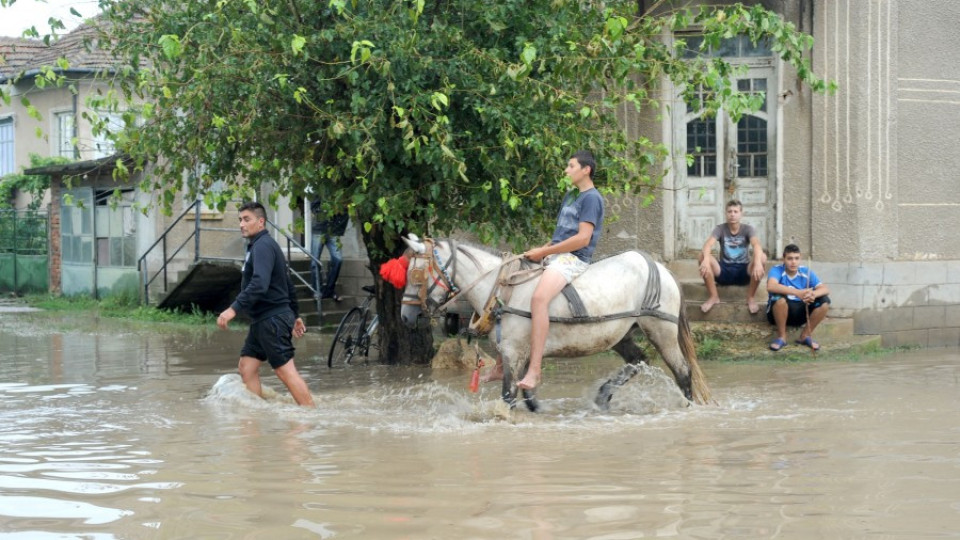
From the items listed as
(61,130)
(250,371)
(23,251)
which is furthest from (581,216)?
(61,130)

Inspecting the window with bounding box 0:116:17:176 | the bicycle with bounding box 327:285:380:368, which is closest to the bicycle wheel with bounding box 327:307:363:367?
the bicycle with bounding box 327:285:380:368

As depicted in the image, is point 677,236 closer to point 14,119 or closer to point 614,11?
point 614,11

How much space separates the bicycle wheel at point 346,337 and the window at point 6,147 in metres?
18.7

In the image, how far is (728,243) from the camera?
13.7 meters

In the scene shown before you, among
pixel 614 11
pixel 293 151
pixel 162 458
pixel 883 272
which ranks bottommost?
pixel 162 458

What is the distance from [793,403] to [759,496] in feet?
12.1

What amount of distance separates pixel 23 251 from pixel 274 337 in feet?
60.2

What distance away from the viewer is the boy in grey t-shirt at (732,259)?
13.5 meters

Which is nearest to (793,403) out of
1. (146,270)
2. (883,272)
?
(883,272)

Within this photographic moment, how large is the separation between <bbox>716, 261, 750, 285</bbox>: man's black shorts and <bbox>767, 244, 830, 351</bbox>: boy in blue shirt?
59cm

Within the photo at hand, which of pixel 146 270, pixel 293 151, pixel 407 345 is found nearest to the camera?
pixel 293 151

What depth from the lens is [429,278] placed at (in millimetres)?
8789

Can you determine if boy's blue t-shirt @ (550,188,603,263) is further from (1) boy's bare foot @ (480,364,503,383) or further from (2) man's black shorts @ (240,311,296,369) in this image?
(2) man's black shorts @ (240,311,296,369)

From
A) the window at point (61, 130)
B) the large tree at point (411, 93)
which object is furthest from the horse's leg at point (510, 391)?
the window at point (61, 130)
